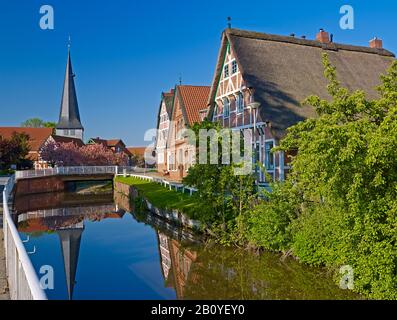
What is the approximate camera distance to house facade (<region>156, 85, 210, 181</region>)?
30.3m

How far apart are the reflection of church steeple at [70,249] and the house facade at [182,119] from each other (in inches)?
442

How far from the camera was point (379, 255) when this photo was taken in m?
7.34

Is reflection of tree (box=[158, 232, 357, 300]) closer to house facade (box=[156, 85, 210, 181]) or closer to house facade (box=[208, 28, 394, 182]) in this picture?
house facade (box=[208, 28, 394, 182])

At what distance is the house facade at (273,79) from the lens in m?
18.7

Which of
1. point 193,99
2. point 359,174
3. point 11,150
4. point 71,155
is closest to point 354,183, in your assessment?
point 359,174

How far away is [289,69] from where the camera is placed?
21.1m

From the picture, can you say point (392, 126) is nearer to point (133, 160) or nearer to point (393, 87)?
point (393, 87)

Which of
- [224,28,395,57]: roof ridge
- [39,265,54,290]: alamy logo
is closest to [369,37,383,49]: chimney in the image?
[224,28,395,57]: roof ridge

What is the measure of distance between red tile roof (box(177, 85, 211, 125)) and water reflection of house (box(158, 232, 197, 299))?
16.0m

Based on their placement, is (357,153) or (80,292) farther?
(80,292)

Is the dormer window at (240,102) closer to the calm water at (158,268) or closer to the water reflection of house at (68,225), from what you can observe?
the calm water at (158,268)

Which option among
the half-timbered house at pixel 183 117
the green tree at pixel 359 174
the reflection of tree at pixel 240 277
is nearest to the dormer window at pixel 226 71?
the half-timbered house at pixel 183 117
